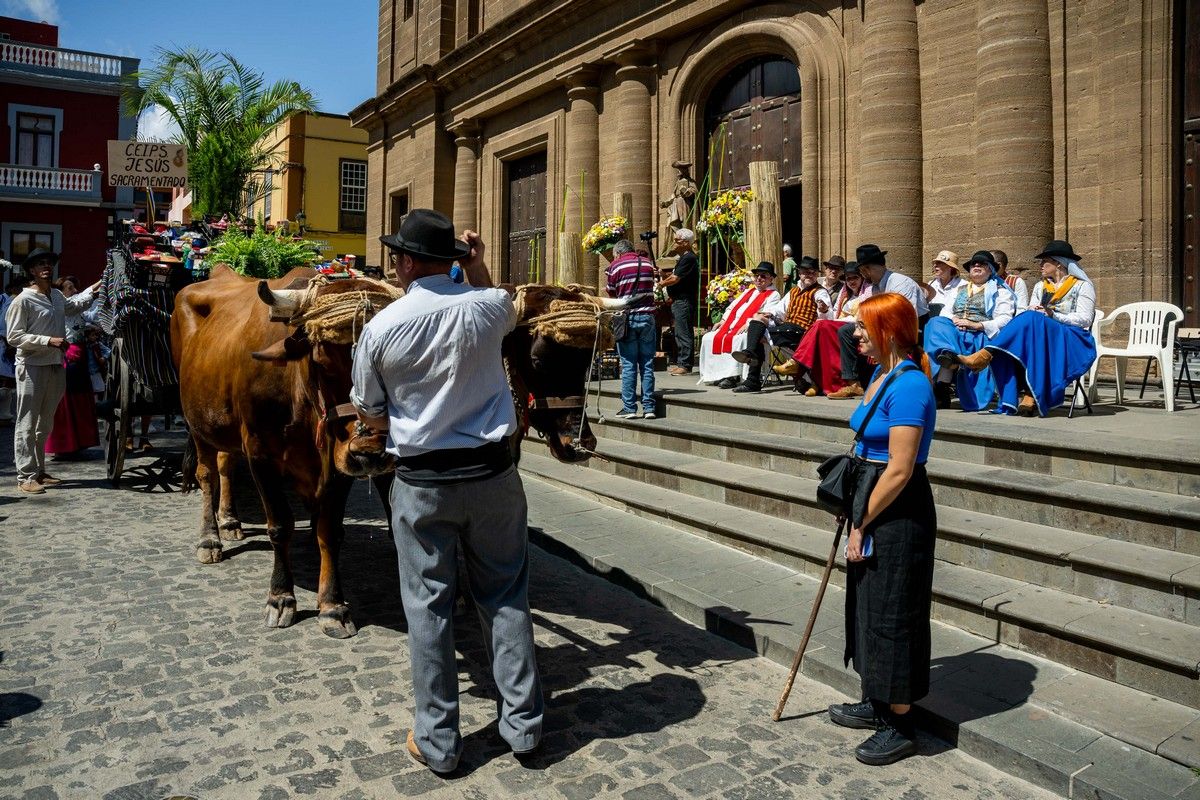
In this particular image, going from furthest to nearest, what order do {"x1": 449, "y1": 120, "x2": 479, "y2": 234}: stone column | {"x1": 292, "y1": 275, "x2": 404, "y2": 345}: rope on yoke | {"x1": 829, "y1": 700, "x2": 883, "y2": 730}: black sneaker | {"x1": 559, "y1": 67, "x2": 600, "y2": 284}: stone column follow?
{"x1": 449, "y1": 120, "x2": 479, "y2": 234}: stone column, {"x1": 559, "y1": 67, "x2": 600, "y2": 284}: stone column, {"x1": 292, "y1": 275, "x2": 404, "y2": 345}: rope on yoke, {"x1": 829, "y1": 700, "x2": 883, "y2": 730}: black sneaker

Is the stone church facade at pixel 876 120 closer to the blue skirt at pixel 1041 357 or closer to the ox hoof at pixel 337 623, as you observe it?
the blue skirt at pixel 1041 357

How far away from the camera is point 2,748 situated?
3.46 meters

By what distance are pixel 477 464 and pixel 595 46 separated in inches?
582

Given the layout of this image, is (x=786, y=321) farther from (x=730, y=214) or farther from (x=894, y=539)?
(x=894, y=539)

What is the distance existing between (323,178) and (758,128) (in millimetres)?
29452

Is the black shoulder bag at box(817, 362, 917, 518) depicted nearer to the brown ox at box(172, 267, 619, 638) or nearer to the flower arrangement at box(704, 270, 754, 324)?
the brown ox at box(172, 267, 619, 638)

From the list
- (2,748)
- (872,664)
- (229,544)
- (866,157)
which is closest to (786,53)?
(866,157)

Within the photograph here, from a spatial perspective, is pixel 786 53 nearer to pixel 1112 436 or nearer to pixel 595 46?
pixel 595 46

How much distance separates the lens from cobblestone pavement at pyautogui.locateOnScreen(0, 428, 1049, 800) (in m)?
3.32

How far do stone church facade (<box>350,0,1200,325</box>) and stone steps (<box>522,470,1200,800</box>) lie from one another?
19.7 feet

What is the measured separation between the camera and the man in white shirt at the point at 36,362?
341 inches

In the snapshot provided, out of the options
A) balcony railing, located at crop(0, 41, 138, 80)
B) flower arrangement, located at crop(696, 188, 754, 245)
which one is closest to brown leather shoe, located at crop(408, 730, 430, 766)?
flower arrangement, located at crop(696, 188, 754, 245)

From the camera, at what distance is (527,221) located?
65.5ft

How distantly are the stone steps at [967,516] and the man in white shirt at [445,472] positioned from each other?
10.3ft
